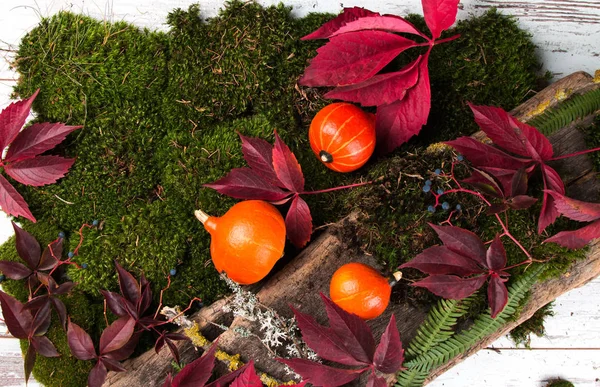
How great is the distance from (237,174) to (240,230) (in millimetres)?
282

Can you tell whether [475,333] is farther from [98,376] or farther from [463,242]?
[98,376]

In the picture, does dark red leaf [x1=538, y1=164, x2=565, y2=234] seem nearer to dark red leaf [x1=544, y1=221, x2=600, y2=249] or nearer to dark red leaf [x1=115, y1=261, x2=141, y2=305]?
dark red leaf [x1=544, y1=221, x2=600, y2=249]

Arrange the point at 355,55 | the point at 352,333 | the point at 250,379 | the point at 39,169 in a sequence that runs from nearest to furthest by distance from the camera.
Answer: the point at 250,379 → the point at 352,333 → the point at 355,55 → the point at 39,169

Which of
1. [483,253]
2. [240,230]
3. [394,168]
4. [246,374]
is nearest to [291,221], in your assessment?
[240,230]

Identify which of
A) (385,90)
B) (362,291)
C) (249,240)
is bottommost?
(362,291)

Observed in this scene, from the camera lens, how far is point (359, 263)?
2.21 metres

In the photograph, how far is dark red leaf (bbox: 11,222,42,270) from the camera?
244 cm

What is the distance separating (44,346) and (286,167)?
5.04 feet

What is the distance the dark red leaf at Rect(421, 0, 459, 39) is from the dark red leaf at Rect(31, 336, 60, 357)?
2.39 m

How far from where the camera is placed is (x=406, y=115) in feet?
7.29

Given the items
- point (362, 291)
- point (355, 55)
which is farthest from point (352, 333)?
point (355, 55)

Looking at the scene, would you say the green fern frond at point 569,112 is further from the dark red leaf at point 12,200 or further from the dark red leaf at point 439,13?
the dark red leaf at point 12,200

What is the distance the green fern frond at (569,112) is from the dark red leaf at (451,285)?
2.67ft

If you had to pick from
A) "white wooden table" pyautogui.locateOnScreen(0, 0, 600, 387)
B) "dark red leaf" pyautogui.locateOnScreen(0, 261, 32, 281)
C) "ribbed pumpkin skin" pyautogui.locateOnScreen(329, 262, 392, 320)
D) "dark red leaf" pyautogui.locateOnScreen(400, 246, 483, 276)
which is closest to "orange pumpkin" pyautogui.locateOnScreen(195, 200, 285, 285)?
"ribbed pumpkin skin" pyautogui.locateOnScreen(329, 262, 392, 320)
